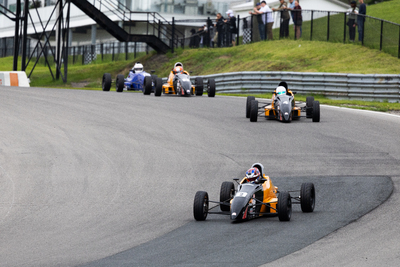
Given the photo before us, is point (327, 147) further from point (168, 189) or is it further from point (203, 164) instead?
point (168, 189)

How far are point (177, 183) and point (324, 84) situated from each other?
581 inches

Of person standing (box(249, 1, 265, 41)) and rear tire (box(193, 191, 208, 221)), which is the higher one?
person standing (box(249, 1, 265, 41))

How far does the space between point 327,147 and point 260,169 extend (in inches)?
200

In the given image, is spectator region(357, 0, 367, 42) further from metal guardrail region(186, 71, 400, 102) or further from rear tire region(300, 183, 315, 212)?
rear tire region(300, 183, 315, 212)

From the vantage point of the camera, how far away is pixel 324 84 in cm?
2441

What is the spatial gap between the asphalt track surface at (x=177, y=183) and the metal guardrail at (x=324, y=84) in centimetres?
398

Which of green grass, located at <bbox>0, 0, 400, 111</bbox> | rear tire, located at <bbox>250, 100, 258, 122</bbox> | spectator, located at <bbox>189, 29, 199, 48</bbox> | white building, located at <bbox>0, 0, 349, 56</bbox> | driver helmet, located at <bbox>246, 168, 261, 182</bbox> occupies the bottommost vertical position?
driver helmet, located at <bbox>246, 168, 261, 182</bbox>

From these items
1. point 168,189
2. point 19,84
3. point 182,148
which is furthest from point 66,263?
point 19,84

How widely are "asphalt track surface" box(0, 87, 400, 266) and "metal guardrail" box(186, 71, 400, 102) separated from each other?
13.1 feet

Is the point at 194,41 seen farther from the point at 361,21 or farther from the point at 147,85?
the point at 147,85

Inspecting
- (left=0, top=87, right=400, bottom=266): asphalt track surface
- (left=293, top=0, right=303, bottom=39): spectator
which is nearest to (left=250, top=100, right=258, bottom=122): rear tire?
(left=0, top=87, right=400, bottom=266): asphalt track surface

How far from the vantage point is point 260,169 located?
9000 millimetres

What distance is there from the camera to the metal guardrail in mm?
22750

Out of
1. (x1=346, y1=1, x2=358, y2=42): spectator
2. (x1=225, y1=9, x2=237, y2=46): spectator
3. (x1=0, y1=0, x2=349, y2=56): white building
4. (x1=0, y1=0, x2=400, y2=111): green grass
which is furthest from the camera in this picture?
(x1=0, y1=0, x2=349, y2=56): white building
